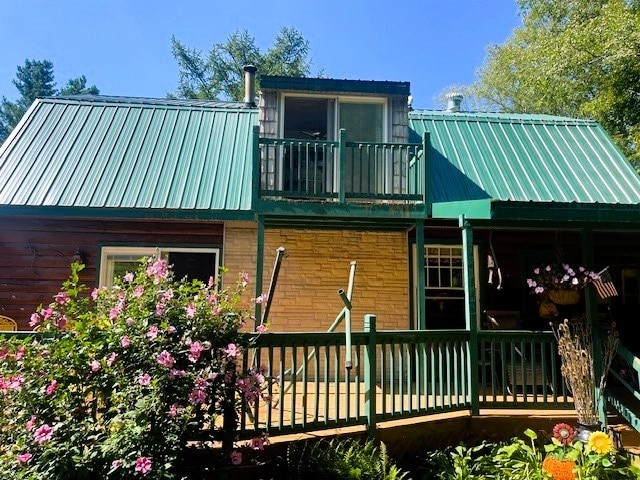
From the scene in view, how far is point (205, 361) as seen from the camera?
371cm

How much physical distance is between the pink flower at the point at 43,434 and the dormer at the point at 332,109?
5871 mm

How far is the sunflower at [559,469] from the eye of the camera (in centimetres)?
425

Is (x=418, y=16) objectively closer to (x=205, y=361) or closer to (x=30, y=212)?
(x=30, y=212)

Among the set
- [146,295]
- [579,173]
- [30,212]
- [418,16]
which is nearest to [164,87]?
[418,16]

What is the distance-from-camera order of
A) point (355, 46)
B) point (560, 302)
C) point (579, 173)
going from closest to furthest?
1. point (560, 302)
2. point (579, 173)
3. point (355, 46)

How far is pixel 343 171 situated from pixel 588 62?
11.4 meters

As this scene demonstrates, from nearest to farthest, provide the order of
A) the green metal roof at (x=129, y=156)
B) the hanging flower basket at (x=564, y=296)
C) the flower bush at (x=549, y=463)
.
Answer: the flower bush at (x=549, y=463) → the hanging flower basket at (x=564, y=296) → the green metal roof at (x=129, y=156)

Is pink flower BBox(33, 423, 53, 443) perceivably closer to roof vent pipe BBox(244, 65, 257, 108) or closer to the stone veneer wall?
the stone veneer wall

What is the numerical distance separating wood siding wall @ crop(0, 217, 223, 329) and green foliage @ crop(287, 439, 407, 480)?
4.55 metres

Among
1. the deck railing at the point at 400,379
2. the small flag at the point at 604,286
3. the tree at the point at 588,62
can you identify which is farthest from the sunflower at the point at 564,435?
the tree at the point at 588,62

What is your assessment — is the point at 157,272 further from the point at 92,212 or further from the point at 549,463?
the point at 549,463

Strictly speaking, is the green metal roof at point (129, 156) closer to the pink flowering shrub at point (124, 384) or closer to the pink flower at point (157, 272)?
the pink flower at point (157, 272)

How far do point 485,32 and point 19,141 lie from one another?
24.0 meters

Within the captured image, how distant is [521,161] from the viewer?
8.88m
